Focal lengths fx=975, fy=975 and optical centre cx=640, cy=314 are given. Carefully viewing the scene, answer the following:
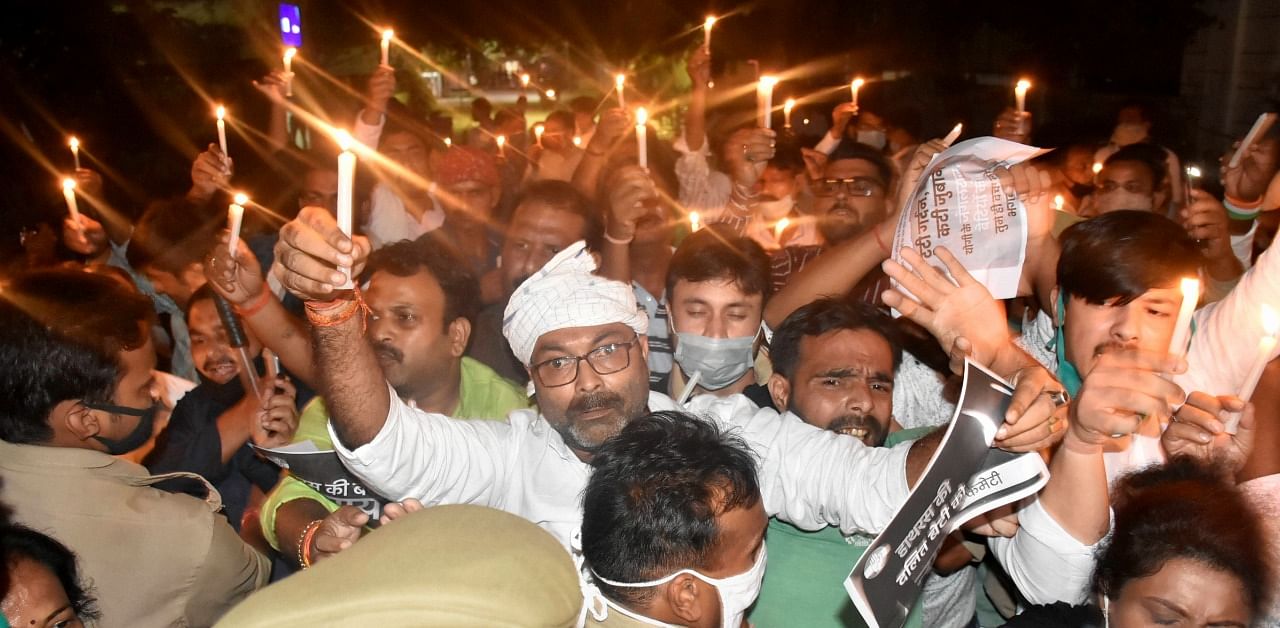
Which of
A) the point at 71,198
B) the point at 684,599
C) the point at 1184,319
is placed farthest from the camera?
the point at 71,198

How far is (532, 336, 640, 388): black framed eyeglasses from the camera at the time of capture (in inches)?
117

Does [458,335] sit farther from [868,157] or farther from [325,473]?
[868,157]

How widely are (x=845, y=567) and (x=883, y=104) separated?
1614 cm

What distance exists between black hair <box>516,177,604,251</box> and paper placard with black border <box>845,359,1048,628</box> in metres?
2.88

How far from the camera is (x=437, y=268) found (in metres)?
3.77

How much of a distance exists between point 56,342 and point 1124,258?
10.6ft

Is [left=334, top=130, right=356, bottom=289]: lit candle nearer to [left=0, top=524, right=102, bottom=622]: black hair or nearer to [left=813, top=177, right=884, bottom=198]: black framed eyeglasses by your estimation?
[left=0, top=524, right=102, bottom=622]: black hair

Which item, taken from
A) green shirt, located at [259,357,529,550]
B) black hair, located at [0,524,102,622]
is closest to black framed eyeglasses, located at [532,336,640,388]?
green shirt, located at [259,357,529,550]

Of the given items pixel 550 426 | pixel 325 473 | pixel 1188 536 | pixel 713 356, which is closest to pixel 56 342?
pixel 325 473

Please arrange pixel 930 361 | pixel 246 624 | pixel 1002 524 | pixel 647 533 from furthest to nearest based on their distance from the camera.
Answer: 1. pixel 930 361
2. pixel 1002 524
3. pixel 647 533
4. pixel 246 624

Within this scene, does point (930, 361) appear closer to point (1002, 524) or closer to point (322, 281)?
point (1002, 524)

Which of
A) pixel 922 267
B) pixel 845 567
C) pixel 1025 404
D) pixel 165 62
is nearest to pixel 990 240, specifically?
pixel 922 267

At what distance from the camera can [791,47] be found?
1777cm

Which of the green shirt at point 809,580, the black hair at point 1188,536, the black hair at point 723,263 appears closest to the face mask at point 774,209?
the black hair at point 723,263
